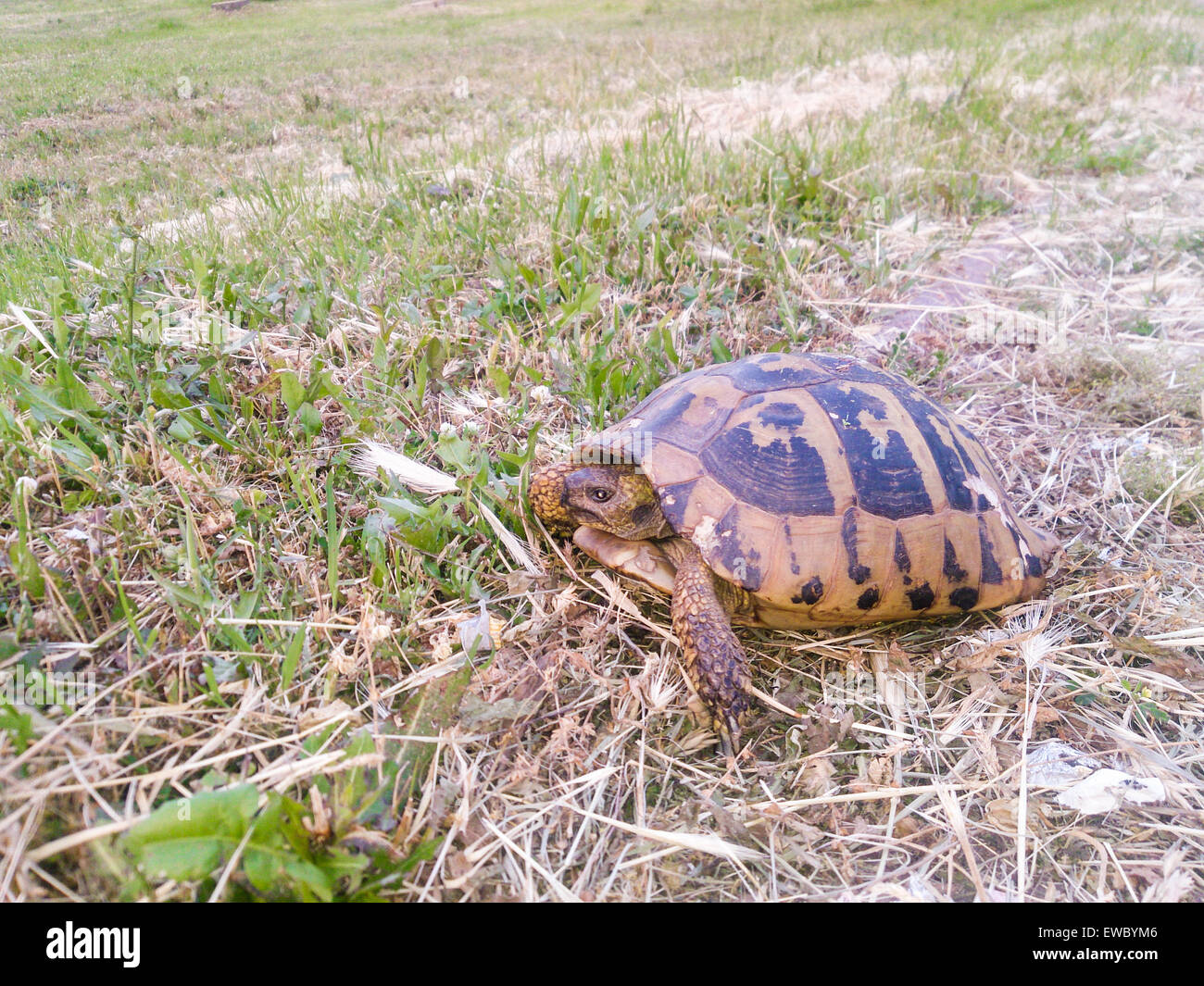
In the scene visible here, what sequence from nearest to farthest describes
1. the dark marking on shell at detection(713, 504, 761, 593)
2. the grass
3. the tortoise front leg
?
1. the grass
2. the tortoise front leg
3. the dark marking on shell at detection(713, 504, 761, 593)

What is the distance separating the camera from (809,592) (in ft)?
6.72

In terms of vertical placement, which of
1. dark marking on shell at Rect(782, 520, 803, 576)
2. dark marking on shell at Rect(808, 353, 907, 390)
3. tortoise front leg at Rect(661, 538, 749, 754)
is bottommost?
tortoise front leg at Rect(661, 538, 749, 754)

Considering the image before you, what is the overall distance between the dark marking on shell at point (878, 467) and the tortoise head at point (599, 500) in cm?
62

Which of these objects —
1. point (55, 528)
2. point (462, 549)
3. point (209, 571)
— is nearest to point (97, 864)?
point (209, 571)

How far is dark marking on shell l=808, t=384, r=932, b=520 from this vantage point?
216 cm

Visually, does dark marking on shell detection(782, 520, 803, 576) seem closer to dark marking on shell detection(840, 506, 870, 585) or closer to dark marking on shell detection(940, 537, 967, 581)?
dark marking on shell detection(840, 506, 870, 585)

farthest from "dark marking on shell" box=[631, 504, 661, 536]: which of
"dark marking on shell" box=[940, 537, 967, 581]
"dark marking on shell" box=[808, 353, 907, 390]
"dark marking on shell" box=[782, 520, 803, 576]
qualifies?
"dark marking on shell" box=[940, 537, 967, 581]

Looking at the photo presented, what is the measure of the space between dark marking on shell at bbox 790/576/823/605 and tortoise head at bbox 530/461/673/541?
477 mm

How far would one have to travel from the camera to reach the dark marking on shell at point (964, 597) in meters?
2.21

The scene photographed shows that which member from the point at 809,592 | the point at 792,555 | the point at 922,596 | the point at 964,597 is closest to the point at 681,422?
the point at 792,555

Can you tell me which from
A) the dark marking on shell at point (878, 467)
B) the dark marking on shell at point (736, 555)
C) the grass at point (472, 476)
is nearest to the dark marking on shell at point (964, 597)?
the grass at point (472, 476)

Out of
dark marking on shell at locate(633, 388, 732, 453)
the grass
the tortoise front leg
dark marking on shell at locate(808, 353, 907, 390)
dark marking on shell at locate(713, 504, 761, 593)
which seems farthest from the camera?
dark marking on shell at locate(808, 353, 907, 390)

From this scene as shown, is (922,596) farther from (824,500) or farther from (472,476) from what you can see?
(472,476)

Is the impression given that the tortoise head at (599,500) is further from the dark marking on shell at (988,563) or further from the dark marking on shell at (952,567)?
the dark marking on shell at (988,563)
